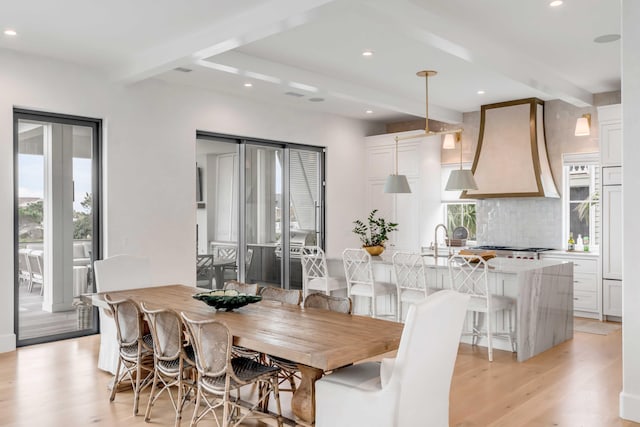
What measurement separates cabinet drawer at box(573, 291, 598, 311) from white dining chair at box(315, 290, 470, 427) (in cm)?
453

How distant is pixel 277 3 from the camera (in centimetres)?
376

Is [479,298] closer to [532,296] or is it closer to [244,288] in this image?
[532,296]

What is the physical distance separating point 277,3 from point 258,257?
416 centimetres

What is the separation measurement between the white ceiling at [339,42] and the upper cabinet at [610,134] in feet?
1.13

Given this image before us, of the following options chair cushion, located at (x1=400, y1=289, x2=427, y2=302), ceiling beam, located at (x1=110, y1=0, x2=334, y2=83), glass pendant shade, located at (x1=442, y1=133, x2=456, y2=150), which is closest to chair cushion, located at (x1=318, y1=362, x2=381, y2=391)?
ceiling beam, located at (x1=110, y1=0, x2=334, y2=83)

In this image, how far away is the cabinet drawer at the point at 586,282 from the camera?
21.2 ft

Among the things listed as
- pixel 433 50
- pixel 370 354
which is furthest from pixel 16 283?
pixel 433 50

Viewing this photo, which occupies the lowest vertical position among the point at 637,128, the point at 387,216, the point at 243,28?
the point at 387,216

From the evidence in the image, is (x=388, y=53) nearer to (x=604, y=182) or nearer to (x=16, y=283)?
(x=604, y=182)

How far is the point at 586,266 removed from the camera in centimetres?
652

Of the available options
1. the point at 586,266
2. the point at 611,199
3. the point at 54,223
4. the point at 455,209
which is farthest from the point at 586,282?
the point at 54,223

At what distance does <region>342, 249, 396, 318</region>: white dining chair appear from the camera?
575 centimetres

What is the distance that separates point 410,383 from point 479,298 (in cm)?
261

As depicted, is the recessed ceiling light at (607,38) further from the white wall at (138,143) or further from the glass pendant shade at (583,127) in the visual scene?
the white wall at (138,143)
